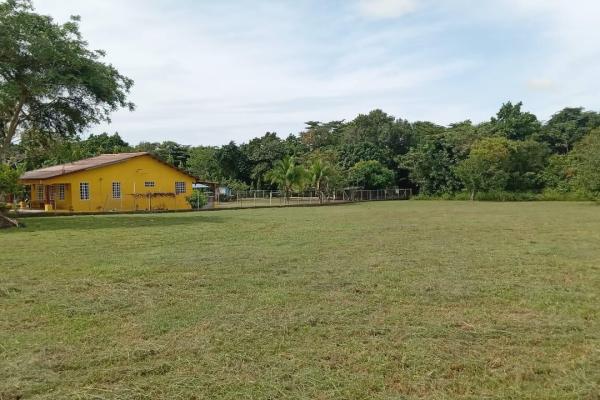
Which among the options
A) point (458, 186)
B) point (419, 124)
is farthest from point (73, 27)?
point (419, 124)

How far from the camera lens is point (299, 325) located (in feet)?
16.7

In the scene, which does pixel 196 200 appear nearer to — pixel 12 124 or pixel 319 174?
pixel 319 174

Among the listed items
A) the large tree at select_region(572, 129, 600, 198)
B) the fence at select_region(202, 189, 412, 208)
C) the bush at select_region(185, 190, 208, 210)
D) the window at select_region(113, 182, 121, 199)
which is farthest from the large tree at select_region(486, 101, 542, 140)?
the window at select_region(113, 182, 121, 199)

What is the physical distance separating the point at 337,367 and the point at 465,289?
350 centimetres

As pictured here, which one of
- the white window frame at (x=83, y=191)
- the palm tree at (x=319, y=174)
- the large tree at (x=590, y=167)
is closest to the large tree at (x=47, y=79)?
the white window frame at (x=83, y=191)

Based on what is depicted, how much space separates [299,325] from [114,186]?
A: 28662 millimetres

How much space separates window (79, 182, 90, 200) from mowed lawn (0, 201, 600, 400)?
2058 centimetres

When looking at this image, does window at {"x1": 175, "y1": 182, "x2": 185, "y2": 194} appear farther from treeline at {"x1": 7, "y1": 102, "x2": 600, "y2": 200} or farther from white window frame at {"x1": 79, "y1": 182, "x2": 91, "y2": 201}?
treeline at {"x1": 7, "y1": 102, "x2": 600, "y2": 200}

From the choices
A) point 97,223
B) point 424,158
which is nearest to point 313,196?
point 424,158

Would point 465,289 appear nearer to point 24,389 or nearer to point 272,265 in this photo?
point 272,265

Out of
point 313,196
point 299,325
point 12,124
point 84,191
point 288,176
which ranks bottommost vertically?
point 299,325

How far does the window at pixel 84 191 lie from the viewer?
29.9 metres

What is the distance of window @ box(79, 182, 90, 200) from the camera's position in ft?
98.0

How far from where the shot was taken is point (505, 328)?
5023 mm
